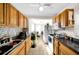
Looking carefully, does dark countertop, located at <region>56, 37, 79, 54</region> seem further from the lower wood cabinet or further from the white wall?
the lower wood cabinet

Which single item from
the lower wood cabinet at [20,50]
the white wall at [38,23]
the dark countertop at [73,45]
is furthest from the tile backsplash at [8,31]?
the dark countertop at [73,45]

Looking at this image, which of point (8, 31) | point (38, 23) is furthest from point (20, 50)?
point (8, 31)

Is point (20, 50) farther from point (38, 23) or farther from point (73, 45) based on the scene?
point (73, 45)

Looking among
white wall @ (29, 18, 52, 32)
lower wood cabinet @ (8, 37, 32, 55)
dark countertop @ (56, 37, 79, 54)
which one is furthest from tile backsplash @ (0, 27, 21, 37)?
dark countertop @ (56, 37, 79, 54)

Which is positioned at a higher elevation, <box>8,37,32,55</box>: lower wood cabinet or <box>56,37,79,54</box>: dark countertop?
<box>56,37,79,54</box>: dark countertop

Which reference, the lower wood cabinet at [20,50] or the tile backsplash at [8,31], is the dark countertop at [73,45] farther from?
the tile backsplash at [8,31]

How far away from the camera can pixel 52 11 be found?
6.88ft

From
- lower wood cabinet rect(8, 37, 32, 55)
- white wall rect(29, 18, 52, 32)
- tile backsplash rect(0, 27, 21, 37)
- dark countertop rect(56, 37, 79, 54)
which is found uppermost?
white wall rect(29, 18, 52, 32)

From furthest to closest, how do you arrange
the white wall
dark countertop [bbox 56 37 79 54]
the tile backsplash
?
the tile backsplash
the white wall
dark countertop [bbox 56 37 79 54]

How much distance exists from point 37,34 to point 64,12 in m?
0.62

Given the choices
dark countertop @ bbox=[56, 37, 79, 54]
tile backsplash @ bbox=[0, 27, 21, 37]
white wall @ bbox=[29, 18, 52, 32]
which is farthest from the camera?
tile backsplash @ bbox=[0, 27, 21, 37]
